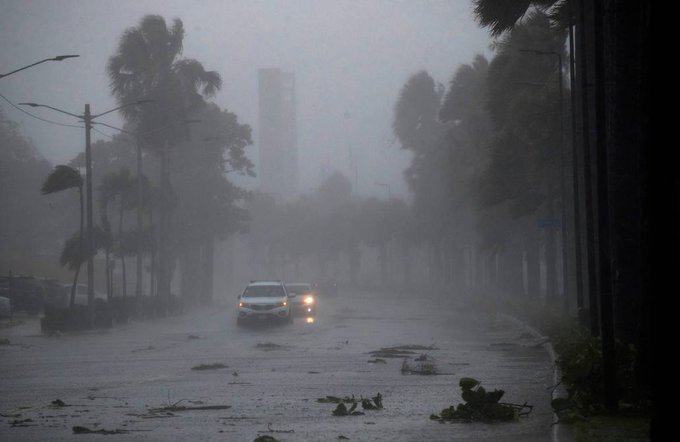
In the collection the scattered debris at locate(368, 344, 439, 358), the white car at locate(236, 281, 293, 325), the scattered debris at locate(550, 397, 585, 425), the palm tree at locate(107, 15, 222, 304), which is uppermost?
the palm tree at locate(107, 15, 222, 304)

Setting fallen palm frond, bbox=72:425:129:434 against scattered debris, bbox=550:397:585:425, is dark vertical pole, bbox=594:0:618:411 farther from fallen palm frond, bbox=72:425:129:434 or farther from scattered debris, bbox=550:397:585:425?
fallen palm frond, bbox=72:425:129:434

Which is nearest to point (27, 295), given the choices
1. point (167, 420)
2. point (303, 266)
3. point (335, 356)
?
point (335, 356)

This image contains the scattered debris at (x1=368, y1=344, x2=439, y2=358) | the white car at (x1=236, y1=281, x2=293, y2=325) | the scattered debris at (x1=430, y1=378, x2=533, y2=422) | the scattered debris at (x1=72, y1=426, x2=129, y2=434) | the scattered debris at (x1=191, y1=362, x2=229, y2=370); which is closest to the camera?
the scattered debris at (x1=72, y1=426, x2=129, y2=434)

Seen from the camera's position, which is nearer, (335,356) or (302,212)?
(335,356)

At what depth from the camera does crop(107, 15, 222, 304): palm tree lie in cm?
5334

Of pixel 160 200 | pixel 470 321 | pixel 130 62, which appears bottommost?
pixel 470 321

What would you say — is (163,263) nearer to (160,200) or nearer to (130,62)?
(160,200)

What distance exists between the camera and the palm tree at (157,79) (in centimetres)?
5334

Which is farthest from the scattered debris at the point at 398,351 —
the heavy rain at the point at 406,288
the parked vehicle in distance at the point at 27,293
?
the parked vehicle in distance at the point at 27,293

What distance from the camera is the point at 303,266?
620 feet

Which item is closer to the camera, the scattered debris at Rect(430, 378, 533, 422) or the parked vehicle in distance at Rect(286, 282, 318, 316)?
the scattered debris at Rect(430, 378, 533, 422)

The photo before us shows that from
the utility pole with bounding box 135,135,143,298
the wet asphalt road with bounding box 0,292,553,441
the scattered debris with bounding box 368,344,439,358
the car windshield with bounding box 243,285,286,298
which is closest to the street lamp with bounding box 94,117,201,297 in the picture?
the utility pole with bounding box 135,135,143,298

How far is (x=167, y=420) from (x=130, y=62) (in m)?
43.1

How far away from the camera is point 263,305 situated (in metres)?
35.9
